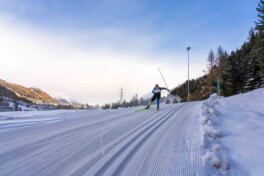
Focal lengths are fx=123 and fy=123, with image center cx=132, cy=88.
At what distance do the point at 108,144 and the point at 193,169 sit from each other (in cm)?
167

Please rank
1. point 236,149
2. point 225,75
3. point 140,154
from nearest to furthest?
point 236,149 < point 140,154 < point 225,75

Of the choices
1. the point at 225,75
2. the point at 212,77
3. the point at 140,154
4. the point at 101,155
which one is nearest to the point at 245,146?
the point at 140,154

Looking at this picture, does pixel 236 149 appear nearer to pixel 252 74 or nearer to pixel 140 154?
pixel 140 154

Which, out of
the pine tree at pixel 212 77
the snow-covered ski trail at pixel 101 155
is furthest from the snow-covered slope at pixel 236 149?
the pine tree at pixel 212 77

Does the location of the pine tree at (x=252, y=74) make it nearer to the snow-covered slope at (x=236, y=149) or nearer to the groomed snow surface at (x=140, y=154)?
the snow-covered slope at (x=236, y=149)

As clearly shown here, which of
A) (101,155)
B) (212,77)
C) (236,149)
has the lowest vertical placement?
(101,155)

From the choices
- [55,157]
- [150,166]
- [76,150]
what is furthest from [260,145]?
[55,157]

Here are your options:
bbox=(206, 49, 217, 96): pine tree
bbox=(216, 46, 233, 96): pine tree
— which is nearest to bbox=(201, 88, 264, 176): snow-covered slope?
bbox=(206, 49, 217, 96): pine tree

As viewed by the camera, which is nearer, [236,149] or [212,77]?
[236,149]

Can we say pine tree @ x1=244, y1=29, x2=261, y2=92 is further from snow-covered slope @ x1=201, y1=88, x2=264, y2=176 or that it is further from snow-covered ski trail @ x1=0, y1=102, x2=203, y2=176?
snow-covered ski trail @ x1=0, y1=102, x2=203, y2=176

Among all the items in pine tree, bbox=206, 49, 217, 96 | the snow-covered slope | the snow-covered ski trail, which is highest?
pine tree, bbox=206, 49, 217, 96

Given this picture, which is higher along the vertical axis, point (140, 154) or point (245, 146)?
point (245, 146)

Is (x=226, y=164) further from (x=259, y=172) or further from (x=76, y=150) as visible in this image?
(x=76, y=150)

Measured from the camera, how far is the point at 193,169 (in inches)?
68.9
